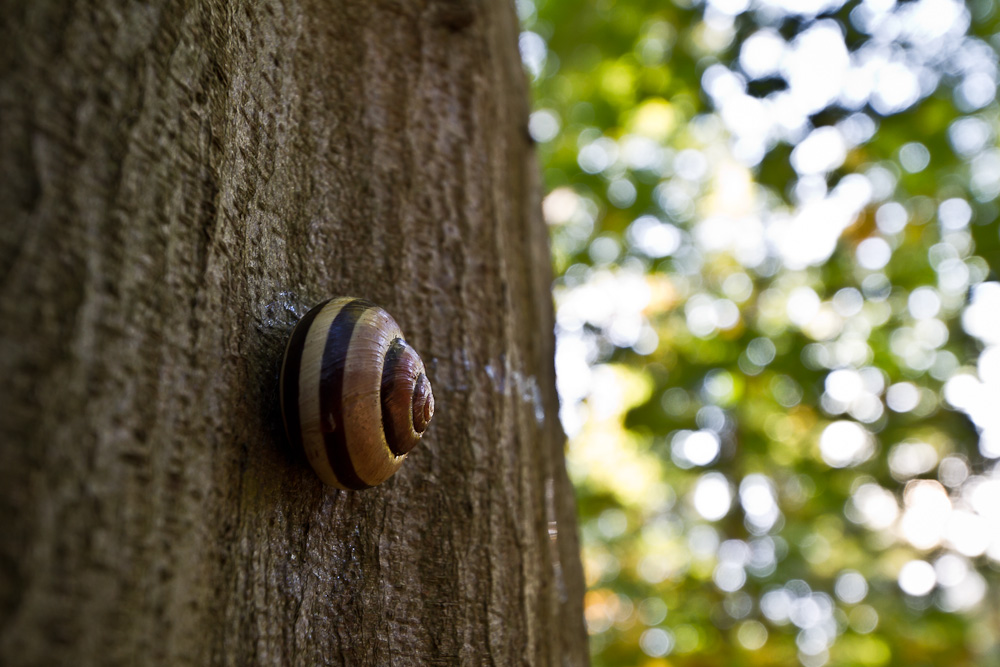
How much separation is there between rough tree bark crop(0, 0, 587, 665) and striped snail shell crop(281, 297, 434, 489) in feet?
0.16

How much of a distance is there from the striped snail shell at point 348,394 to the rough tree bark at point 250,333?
5cm

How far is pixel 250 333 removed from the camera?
73 cm

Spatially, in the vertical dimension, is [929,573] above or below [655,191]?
below

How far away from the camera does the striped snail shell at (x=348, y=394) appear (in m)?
0.71

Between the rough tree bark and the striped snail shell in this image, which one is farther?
the striped snail shell

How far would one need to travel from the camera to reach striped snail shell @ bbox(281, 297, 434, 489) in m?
0.71

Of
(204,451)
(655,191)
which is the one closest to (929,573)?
(655,191)

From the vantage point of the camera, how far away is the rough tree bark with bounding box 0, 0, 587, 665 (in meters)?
0.52

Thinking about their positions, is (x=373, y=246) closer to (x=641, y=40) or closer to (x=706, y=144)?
(x=641, y=40)

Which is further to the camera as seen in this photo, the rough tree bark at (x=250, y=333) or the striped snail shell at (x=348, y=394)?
the striped snail shell at (x=348, y=394)

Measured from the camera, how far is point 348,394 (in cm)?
72

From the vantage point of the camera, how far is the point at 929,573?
539 cm

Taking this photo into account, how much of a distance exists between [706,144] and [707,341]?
233 centimetres

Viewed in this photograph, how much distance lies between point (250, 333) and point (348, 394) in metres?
0.13
